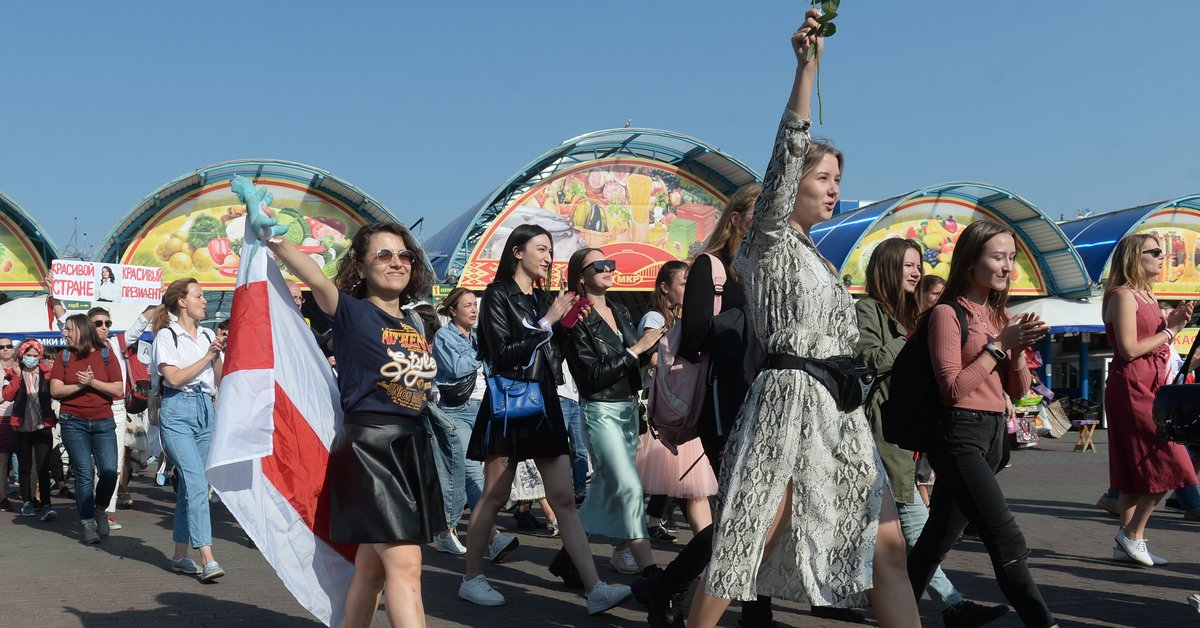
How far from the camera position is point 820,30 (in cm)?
340

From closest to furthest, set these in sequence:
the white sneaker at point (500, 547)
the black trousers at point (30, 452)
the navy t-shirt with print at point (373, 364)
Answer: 1. the navy t-shirt with print at point (373, 364)
2. the white sneaker at point (500, 547)
3. the black trousers at point (30, 452)

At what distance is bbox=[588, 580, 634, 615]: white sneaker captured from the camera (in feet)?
17.8

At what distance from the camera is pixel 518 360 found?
18.1 ft

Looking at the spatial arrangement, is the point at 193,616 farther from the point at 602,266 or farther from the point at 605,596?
the point at 602,266

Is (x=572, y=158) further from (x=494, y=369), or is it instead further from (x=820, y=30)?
(x=820, y=30)

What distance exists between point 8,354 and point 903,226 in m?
20.0

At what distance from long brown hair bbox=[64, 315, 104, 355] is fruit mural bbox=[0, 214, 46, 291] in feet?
54.6

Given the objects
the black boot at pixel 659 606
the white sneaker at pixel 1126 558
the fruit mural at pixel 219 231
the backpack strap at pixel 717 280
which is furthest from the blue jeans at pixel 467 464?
the fruit mural at pixel 219 231

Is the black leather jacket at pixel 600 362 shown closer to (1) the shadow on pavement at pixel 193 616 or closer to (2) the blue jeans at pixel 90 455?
(1) the shadow on pavement at pixel 193 616

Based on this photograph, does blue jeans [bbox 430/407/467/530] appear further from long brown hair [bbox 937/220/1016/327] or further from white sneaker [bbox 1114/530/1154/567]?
white sneaker [bbox 1114/530/1154/567]

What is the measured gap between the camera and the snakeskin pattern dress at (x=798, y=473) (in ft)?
12.1

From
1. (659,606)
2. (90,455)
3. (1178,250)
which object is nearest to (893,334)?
(659,606)

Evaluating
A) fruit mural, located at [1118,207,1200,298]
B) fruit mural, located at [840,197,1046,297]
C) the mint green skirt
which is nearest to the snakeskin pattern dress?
the mint green skirt

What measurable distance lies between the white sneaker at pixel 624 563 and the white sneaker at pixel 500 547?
77cm
